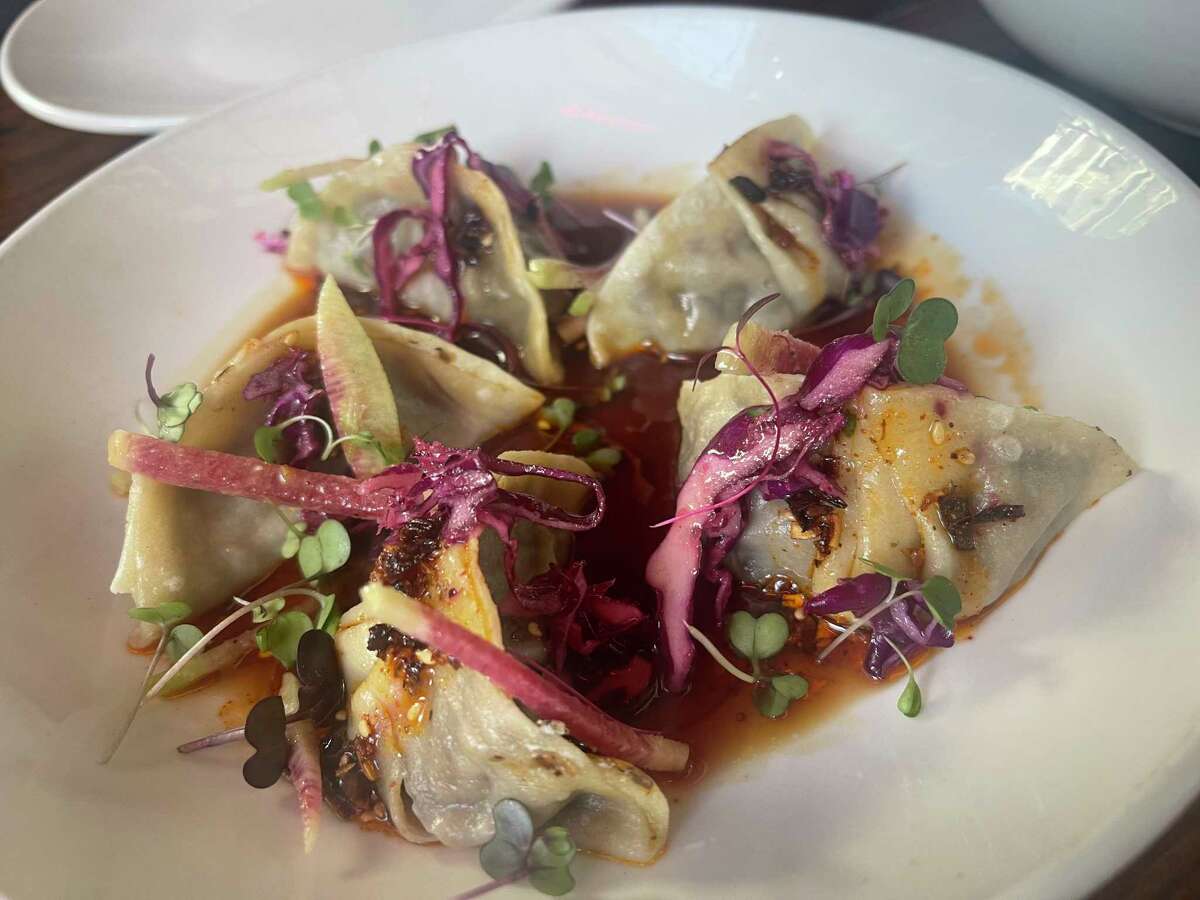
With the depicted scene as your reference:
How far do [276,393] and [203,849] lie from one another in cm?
102

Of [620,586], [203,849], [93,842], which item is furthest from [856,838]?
[93,842]

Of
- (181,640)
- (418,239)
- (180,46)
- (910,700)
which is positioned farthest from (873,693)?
(180,46)

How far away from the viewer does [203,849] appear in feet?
4.88

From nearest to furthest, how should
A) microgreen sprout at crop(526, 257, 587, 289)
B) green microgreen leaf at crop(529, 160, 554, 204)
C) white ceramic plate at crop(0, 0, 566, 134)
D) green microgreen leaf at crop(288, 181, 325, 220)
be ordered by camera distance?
microgreen sprout at crop(526, 257, 587, 289), green microgreen leaf at crop(288, 181, 325, 220), green microgreen leaf at crop(529, 160, 554, 204), white ceramic plate at crop(0, 0, 566, 134)

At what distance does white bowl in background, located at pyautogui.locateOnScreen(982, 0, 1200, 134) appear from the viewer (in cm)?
197

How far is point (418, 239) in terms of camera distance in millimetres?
2582

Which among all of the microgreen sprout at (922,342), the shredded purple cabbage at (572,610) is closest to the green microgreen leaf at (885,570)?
the microgreen sprout at (922,342)

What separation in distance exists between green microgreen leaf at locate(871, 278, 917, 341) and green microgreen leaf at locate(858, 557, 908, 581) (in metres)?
0.43

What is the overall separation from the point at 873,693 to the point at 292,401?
4.72 feet

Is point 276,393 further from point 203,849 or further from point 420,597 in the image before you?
point 203,849

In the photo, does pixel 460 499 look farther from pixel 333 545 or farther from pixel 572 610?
pixel 333 545

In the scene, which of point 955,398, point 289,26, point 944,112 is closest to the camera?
point 955,398

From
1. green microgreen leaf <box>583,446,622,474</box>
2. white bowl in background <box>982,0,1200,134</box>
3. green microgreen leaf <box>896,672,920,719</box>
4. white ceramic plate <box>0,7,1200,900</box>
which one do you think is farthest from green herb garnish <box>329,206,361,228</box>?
green microgreen leaf <box>896,672,920,719</box>

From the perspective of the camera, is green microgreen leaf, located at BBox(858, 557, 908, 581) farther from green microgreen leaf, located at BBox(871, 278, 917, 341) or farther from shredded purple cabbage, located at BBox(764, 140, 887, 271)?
shredded purple cabbage, located at BBox(764, 140, 887, 271)
